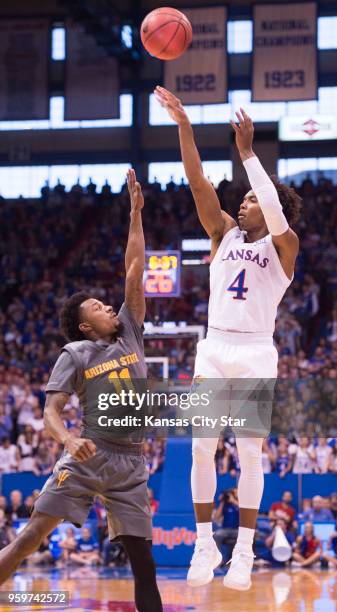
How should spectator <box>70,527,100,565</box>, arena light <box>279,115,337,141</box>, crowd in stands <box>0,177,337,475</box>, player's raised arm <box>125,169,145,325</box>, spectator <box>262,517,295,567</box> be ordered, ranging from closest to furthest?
1. player's raised arm <box>125,169,145,325</box>
2. spectator <box>262,517,295,567</box>
3. spectator <box>70,527,100,565</box>
4. crowd in stands <box>0,177,337,475</box>
5. arena light <box>279,115,337,141</box>

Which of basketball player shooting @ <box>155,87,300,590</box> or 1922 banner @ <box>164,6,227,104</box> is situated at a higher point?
1922 banner @ <box>164,6,227,104</box>

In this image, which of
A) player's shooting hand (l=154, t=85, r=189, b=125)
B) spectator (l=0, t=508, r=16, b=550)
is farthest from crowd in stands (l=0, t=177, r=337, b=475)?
player's shooting hand (l=154, t=85, r=189, b=125)

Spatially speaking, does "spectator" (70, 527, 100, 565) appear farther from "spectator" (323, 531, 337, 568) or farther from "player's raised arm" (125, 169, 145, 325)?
"player's raised arm" (125, 169, 145, 325)

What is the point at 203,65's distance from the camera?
23.2 meters

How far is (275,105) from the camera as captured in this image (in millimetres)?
28688

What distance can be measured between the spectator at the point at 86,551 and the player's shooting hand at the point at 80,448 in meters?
8.82

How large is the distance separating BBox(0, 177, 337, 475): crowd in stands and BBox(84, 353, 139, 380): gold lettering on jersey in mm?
3267

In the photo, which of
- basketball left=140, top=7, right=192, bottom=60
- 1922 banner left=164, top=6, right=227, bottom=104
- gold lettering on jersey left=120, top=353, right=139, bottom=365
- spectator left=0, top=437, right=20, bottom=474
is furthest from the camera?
1922 banner left=164, top=6, right=227, bottom=104

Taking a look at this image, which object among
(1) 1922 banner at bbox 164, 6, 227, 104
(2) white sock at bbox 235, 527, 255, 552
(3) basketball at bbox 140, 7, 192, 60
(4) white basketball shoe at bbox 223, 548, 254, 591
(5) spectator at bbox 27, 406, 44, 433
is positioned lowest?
(5) spectator at bbox 27, 406, 44, 433

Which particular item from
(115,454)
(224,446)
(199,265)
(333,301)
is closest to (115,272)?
(199,265)

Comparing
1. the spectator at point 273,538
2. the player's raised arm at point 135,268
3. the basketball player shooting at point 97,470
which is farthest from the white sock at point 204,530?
the spectator at point 273,538

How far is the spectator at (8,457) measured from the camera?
15711 mm

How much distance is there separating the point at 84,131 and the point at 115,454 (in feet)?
80.3

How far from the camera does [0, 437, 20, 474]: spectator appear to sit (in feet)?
51.5
